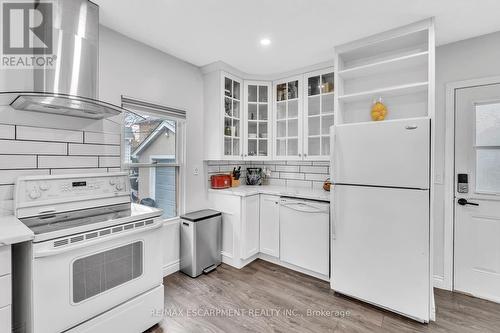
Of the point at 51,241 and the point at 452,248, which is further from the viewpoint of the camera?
the point at 452,248

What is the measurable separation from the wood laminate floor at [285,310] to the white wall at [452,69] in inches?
20.6

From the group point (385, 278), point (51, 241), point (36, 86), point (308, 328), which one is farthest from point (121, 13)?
point (385, 278)

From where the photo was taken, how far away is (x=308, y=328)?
1889 millimetres

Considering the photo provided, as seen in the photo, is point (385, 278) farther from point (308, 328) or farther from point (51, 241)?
point (51, 241)

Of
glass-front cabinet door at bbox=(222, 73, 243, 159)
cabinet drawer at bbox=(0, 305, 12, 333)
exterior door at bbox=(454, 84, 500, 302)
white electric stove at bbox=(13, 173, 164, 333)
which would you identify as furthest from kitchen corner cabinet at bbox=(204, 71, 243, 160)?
exterior door at bbox=(454, 84, 500, 302)

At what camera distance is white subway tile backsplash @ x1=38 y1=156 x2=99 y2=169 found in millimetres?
1790

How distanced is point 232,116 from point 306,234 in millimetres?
1790

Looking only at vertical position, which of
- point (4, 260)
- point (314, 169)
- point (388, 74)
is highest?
point (388, 74)

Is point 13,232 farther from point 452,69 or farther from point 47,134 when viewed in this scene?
point 452,69

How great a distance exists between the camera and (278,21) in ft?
6.68

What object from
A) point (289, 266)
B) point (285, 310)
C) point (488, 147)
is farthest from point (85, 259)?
point (488, 147)

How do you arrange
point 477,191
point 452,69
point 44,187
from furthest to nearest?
point 452,69 → point 477,191 → point 44,187

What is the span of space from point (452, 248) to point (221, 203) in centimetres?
254

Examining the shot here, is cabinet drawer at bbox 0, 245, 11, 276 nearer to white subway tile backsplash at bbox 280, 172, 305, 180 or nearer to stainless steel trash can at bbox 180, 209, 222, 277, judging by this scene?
stainless steel trash can at bbox 180, 209, 222, 277
